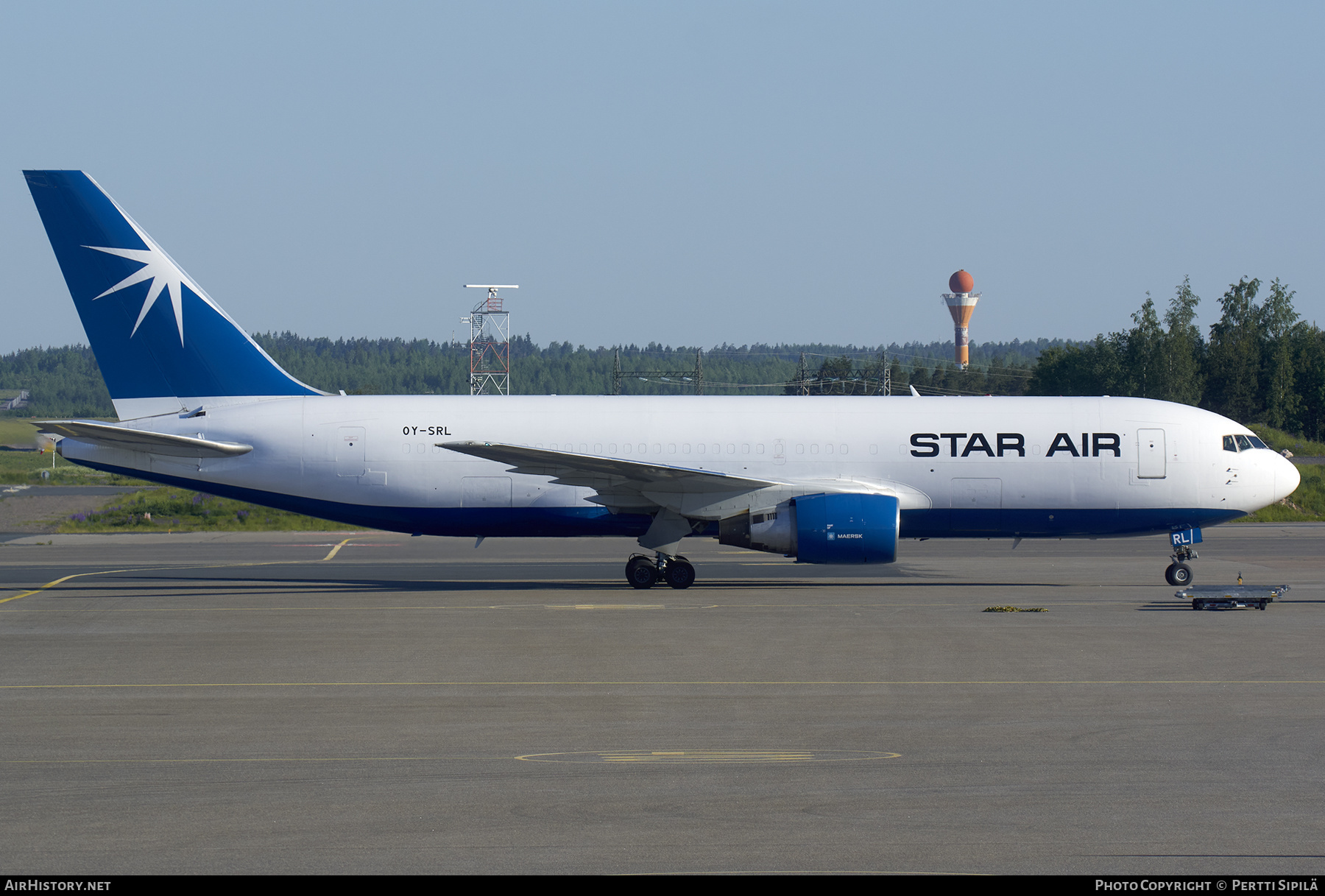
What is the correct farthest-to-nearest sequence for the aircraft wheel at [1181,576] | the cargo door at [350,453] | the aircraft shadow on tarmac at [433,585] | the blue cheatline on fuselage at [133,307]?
the cargo door at [350,453]
the blue cheatline on fuselage at [133,307]
the aircraft shadow on tarmac at [433,585]
the aircraft wheel at [1181,576]

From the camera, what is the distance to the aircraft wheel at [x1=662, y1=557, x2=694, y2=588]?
26.3m

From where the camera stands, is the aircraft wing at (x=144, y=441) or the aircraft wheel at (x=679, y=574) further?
the aircraft wheel at (x=679, y=574)

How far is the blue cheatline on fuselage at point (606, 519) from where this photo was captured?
1062 inches

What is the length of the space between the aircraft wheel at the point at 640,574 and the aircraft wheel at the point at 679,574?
270mm

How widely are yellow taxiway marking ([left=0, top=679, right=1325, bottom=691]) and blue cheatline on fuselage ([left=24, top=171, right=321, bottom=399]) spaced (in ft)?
43.7

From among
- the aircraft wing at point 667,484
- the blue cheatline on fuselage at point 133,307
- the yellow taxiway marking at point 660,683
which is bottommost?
the yellow taxiway marking at point 660,683

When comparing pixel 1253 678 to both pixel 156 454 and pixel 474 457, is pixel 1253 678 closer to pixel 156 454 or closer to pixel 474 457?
pixel 474 457

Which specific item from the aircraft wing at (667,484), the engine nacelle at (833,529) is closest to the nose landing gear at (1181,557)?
the aircraft wing at (667,484)

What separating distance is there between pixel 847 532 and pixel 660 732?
1294 cm

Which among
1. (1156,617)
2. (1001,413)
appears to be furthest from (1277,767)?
(1001,413)

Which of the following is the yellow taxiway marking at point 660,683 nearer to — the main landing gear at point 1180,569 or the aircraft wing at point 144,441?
the main landing gear at point 1180,569

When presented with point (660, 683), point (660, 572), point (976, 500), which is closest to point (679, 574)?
point (660, 572)

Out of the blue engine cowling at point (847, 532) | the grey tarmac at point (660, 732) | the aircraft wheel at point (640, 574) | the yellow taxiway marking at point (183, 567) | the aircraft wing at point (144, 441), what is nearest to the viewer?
the grey tarmac at point (660, 732)

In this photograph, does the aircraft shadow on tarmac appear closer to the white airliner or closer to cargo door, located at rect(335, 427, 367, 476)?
the white airliner
